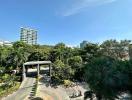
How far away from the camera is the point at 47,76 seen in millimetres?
53500

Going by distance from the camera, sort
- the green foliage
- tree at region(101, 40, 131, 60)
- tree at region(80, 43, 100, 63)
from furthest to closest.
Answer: tree at region(101, 40, 131, 60) < tree at region(80, 43, 100, 63) < the green foliage

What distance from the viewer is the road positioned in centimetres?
4100

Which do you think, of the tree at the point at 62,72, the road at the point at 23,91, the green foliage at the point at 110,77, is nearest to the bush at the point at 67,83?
the tree at the point at 62,72

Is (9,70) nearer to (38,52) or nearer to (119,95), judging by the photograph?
(38,52)

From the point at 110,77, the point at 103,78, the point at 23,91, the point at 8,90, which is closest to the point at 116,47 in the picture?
the point at 23,91

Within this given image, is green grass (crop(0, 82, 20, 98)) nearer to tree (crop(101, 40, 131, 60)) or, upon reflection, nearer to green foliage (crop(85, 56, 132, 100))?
green foliage (crop(85, 56, 132, 100))

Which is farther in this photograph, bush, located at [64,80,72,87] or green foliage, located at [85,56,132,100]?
bush, located at [64,80,72,87]

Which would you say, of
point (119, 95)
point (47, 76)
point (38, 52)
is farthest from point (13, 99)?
point (38, 52)

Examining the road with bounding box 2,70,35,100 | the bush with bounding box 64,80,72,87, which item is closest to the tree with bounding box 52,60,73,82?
the bush with bounding box 64,80,72,87

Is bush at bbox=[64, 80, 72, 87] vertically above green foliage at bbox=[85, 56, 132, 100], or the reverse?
green foliage at bbox=[85, 56, 132, 100]

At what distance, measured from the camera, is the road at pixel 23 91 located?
41.0 metres

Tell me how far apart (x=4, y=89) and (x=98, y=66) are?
25.7 metres

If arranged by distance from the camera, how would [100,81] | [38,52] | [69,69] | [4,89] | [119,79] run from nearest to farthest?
1. [119,79]
2. [100,81]
3. [4,89]
4. [69,69]
5. [38,52]

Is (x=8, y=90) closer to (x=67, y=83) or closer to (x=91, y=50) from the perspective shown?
(x=67, y=83)
